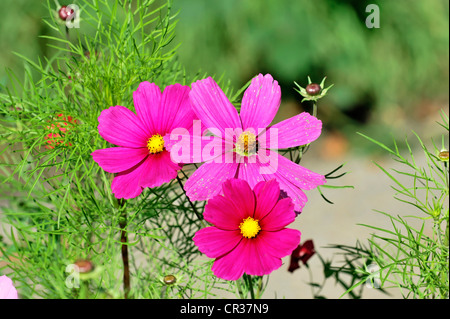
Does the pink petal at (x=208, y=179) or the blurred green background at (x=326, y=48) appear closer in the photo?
the pink petal at (x=208, y=179)

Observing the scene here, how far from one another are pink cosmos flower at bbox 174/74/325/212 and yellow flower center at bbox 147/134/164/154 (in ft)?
0.12

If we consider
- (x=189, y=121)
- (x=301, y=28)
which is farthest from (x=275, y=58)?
(x=189, y=121)

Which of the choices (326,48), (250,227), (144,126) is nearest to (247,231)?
(250,227)

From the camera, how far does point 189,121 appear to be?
0.43m

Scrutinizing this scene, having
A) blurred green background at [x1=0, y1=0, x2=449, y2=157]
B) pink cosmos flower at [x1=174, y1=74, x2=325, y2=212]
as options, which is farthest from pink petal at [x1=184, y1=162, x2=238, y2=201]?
blurred green background at [x1=0, y1=0, x2=449, y2=157]

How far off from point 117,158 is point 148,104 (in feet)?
0.15

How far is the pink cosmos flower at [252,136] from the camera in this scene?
396 mm

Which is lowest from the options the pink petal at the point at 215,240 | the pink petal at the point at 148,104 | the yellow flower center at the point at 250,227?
the pink petal at the point at 215,240

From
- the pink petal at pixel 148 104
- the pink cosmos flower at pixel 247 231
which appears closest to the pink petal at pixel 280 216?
the pink cosmos flower at pixel 247 231

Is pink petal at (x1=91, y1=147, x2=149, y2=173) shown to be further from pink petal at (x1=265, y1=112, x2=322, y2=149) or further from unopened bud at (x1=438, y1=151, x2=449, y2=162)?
unopened bud at (x1=438, y1=151, x2=449, y2=162)

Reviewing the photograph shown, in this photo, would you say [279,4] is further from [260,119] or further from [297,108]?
[260,119]

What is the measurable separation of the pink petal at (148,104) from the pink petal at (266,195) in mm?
92

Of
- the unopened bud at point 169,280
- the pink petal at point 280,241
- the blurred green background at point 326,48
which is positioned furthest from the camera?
the blurred green background at point 326,48

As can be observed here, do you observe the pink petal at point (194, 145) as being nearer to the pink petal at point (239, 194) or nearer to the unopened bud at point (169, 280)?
the pink petal at point (239, 194)
